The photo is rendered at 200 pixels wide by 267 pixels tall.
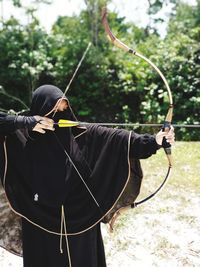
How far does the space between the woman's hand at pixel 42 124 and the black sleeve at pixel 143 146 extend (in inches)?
20.1

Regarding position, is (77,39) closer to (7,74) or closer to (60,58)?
(60,58)

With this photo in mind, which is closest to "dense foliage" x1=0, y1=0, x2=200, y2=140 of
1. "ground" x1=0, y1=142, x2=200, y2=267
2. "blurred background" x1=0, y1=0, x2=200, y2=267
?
"blurred background" x1=0, y1=0, x2=200, y2=267

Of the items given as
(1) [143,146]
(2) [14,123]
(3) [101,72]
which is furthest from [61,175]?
(3) [101,72]

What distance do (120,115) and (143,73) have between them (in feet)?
4.01

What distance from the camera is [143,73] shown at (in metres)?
9.02

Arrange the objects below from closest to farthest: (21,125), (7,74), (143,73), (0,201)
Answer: (21,125) < (0,201) < (143,73) < (7,74)

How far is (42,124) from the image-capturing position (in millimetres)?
2260

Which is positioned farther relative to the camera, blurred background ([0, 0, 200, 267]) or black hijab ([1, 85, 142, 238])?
blurred background ([0, 0, 200, 267])

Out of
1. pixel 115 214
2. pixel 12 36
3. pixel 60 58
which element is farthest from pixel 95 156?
pixel 12 36

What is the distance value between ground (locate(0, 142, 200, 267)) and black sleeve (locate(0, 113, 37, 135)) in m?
1.88

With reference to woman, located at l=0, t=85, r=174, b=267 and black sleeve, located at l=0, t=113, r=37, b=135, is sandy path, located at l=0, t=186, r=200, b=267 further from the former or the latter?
black sleeve, located at l=0, t=113, r=37, b=135

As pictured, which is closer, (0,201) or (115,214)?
(115,214)

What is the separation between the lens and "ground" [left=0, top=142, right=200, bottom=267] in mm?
3709

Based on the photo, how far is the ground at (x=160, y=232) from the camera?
3709 millimetres
